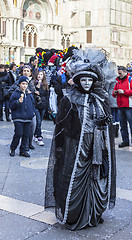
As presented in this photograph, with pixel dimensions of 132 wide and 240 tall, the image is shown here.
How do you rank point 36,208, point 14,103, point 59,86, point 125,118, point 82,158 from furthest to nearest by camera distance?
point 125,118 < point 59,86 < point 14,103 < point 36,208 < point 82,158

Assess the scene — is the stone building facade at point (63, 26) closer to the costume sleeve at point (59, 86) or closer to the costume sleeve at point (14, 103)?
the costume sleeve at point (59, 86)

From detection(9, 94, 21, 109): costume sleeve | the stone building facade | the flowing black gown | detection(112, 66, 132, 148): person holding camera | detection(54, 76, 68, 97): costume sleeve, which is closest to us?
A: the flowing black gown

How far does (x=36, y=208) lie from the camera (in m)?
4.27

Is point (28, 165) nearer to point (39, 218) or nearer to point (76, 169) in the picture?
point (39, 218)

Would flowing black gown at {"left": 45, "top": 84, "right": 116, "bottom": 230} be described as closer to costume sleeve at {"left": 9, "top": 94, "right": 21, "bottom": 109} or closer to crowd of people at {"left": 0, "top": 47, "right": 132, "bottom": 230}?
crowd of people at {"left": 0, "top": 47, "right": 132, "bottom": 230}

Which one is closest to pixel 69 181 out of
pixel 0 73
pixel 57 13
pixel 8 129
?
pixel 8 129

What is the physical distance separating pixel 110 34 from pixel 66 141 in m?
32.5

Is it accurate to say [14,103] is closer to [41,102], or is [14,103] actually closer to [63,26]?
[41,102]

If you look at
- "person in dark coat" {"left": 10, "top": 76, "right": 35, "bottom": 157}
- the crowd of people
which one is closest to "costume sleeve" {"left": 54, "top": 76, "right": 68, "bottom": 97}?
"person in dark coat" {"left": 10, "top": 76, "right": 35, "bottom": 157}

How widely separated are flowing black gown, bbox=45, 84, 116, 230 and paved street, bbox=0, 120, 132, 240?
0.16 meters

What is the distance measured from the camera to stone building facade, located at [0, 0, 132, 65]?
96.6 feet

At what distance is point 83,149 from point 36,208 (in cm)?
111

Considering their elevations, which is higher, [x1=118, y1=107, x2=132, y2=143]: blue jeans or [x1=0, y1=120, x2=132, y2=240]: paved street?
[x1=118, y1=107, x2=132, y2=143]: blue jeans

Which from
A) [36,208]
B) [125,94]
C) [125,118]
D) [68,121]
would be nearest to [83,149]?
[68,121]
